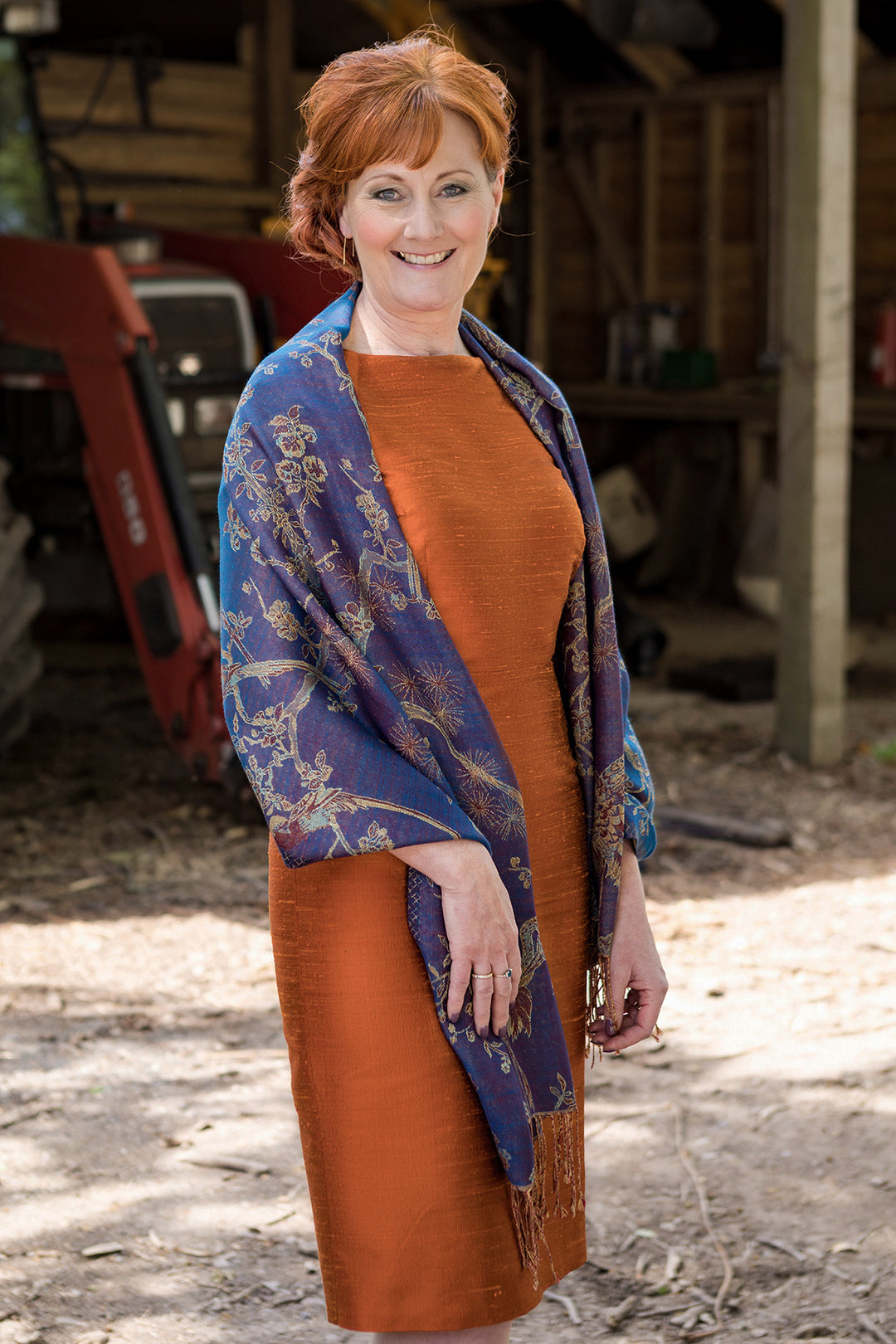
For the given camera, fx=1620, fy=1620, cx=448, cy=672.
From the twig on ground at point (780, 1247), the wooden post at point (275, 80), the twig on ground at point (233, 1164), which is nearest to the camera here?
the twig on ground at point (780, 1247)

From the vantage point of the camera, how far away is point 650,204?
10.4 meters

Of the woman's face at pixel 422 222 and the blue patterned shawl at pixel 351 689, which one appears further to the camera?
the woman's face at pixel 422 222

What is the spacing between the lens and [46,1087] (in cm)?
347

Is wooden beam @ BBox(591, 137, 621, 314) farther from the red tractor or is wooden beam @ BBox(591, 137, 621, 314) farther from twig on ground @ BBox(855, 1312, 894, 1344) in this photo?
twig on ground @ BBox(855, 1312, 894, 1344)

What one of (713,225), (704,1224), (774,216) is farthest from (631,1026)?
(713,225)

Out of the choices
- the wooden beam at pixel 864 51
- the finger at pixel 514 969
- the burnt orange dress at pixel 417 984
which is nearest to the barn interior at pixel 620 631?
the wooden beam at pixel 864 51

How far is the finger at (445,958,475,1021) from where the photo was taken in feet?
5.56

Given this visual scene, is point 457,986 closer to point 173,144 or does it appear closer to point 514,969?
point 514,969

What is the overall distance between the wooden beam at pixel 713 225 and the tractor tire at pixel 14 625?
19.3ft

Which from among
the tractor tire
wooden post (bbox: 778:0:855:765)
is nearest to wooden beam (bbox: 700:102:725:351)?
wooden post (bbox: 778:0:855:765)

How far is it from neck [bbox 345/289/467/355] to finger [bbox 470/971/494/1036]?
0.70 m

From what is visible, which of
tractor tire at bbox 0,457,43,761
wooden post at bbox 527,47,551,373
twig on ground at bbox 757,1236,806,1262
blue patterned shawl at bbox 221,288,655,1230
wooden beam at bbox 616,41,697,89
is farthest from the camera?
wooden post at bbox 527,47,551,373

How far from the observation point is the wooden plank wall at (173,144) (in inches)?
348

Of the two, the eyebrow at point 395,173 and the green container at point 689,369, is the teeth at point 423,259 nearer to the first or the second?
the eyebrow at point 395,173
